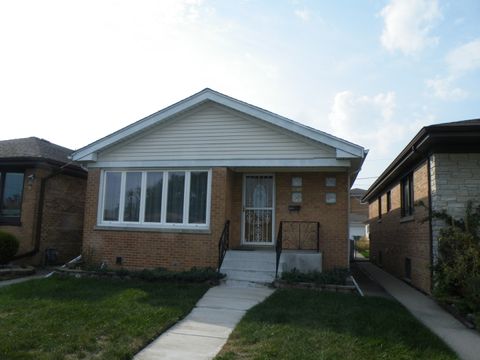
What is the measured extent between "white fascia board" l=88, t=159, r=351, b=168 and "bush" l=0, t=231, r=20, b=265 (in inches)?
119

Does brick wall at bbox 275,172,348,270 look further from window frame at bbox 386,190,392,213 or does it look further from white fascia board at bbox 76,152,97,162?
white fascia board at bbox 76,152,97,162

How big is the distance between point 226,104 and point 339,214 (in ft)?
13.8

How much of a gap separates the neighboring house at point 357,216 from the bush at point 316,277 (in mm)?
33821

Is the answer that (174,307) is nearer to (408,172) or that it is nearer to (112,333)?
(112,333)

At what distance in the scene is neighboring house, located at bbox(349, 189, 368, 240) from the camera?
147 ft

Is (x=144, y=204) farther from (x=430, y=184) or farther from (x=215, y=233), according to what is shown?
(x=430, y=184)

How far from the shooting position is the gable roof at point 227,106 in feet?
35.0

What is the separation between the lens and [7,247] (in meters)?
12.1

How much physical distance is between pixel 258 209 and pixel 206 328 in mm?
6064

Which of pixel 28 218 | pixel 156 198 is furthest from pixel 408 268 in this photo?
pixel 28 218

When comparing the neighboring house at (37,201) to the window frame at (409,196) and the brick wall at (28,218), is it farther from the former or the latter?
the window frame at (409,196)

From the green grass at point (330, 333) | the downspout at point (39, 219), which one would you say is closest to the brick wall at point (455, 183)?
the green grass at point (330, 333)

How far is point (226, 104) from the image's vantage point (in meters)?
11.6

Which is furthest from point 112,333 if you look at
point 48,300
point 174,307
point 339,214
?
point 339,214
